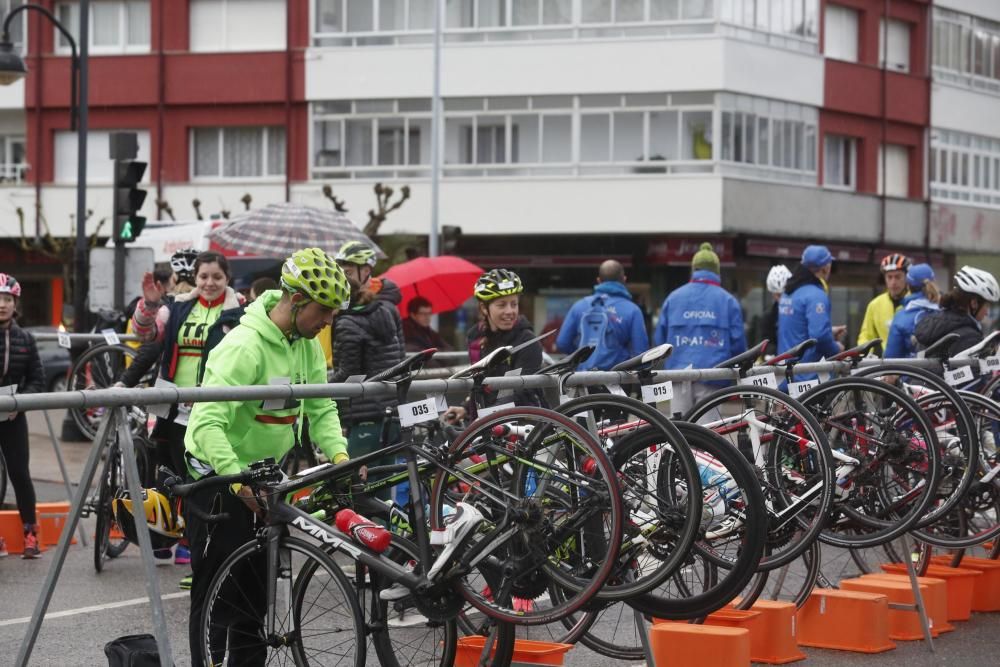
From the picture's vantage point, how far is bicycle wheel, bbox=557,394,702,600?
20.5 ft

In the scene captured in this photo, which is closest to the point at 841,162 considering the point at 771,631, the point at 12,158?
the point at 12,158

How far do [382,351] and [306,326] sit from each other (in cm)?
418

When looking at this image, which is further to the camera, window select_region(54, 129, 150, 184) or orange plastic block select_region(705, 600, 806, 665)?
window select_region(54, 129, 150, 184)

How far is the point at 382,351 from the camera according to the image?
1066cm

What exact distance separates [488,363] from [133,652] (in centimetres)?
174

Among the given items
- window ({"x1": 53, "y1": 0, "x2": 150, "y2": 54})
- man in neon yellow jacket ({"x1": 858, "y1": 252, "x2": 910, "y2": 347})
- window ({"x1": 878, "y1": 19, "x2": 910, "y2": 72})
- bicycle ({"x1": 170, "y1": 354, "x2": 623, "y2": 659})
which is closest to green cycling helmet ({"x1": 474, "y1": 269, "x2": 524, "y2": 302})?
bicycle ({"x1": 170, "y1": 354, "x2": 623, "y2": 659})

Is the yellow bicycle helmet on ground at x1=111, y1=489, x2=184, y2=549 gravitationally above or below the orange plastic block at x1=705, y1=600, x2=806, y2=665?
above

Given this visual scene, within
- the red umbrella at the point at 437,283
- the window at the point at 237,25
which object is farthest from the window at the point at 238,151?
the red umbrella at the point at 437,283

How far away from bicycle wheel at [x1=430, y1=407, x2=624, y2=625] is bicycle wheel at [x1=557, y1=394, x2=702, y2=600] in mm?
204

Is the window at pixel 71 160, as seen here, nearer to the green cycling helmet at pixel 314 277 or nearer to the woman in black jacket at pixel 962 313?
the woman in black jacket at pixel 962 313

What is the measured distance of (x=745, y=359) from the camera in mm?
8422

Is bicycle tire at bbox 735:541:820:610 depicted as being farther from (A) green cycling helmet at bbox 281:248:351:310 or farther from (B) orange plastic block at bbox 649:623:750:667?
(A) green cycling helmet at bbox 281:248:351:310

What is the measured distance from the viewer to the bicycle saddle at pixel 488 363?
261 inches

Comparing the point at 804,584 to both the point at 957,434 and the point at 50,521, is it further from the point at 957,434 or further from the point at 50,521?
the point at 50,521
